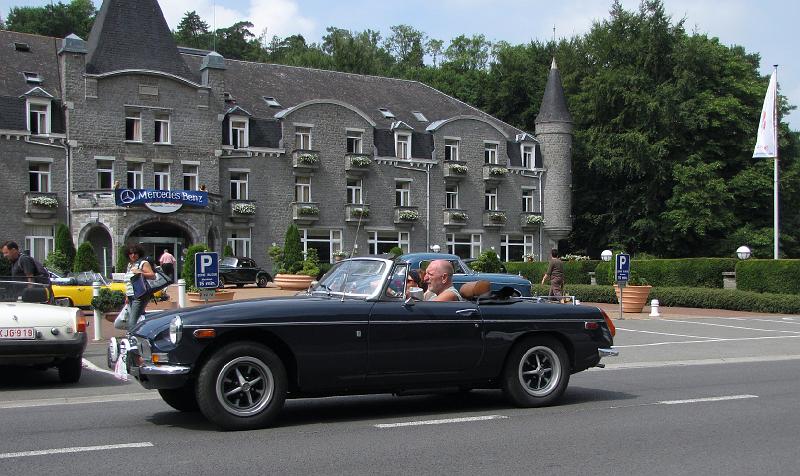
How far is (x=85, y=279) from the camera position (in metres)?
30.4

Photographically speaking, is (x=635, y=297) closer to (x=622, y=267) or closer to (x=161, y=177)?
(x=622, y=267)

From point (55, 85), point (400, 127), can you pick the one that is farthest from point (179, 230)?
point (400, 127)

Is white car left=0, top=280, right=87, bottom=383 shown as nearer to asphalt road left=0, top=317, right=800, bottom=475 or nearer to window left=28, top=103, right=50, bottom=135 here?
asphalt road left=0, top=317, right=800, bottom=475

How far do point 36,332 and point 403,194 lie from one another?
149 feet

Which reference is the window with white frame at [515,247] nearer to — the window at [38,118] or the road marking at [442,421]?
the window at [38,118]

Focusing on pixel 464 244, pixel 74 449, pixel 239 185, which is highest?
pixel 239 185

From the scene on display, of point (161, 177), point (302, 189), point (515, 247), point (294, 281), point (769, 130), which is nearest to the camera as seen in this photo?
point (294, 281)

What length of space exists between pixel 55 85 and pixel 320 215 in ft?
51.9

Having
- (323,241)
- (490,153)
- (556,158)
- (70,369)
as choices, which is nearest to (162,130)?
(323,241)

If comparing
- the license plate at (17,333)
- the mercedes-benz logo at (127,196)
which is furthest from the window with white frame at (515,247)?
the license plate at (17,333)

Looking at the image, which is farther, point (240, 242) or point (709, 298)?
point (240, 242)

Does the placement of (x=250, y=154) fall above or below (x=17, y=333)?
above

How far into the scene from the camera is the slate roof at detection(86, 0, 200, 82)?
46.8m

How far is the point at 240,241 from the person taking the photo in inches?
2005
